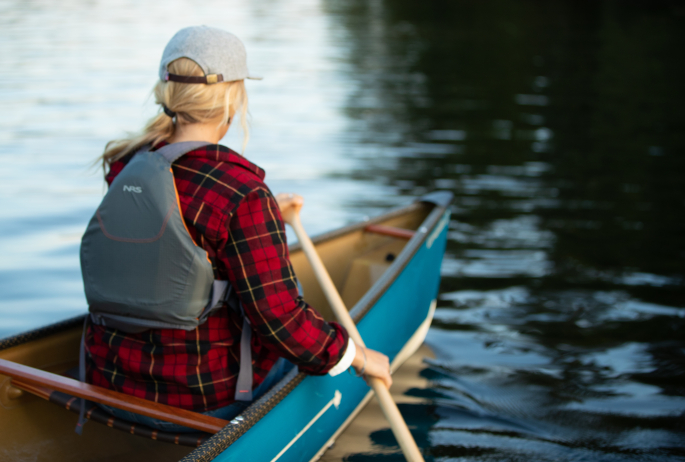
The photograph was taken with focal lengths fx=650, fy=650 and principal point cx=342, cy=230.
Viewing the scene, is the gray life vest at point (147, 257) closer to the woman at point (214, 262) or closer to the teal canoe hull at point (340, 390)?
the woman at point (214, 262)

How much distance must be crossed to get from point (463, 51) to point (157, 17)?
1101cm

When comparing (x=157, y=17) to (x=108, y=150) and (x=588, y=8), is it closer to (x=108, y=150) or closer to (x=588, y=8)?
(x=588, y=8)

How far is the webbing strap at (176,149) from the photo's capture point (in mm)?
1888

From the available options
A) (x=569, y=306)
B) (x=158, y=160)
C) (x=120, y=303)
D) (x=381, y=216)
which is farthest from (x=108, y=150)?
(x=569, y=306)

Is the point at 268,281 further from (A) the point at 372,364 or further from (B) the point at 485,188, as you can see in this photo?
(B) the point at 485,188

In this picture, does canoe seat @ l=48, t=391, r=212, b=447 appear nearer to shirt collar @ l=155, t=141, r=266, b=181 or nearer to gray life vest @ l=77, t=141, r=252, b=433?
gray life vest @ l=77, t=141, r=252, b=433

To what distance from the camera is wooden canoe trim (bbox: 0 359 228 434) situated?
1.90m

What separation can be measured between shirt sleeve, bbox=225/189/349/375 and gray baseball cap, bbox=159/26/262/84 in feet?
1.19

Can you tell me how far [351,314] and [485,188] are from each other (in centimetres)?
417

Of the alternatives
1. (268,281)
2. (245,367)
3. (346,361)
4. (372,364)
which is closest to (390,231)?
(372,364)

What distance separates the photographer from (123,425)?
81.8 inches

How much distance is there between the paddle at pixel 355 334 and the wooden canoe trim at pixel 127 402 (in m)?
0.63

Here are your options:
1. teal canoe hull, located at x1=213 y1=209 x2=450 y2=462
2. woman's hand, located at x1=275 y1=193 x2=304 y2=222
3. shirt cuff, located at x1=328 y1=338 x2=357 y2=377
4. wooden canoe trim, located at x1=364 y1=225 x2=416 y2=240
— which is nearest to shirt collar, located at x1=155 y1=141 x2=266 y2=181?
shirt cuff, located at x1=328 y1=338 x2=357 y2=377

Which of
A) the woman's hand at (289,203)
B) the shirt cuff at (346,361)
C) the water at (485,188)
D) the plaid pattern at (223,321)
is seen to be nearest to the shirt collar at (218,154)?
the plaid pattern at (223,321)
